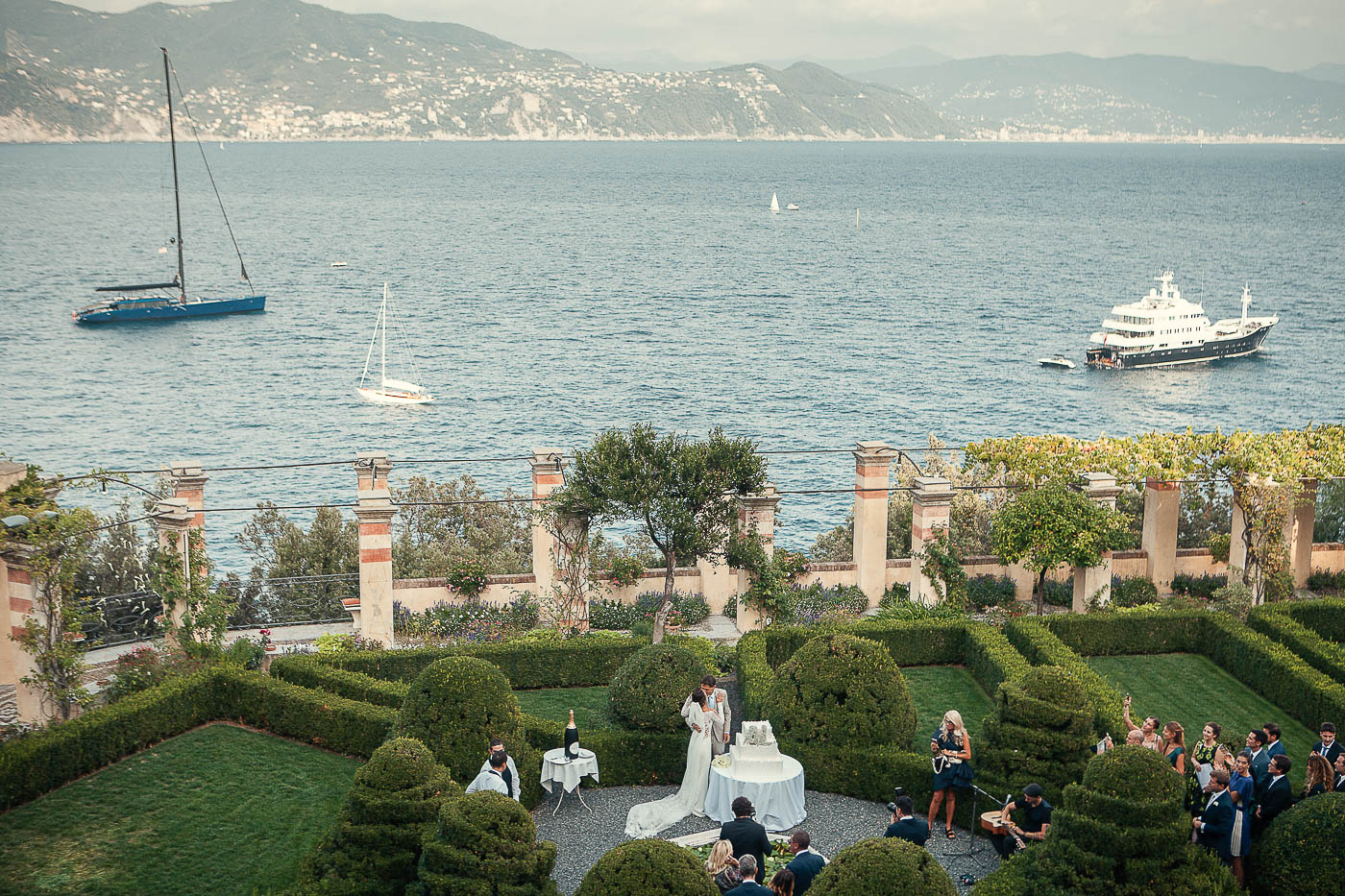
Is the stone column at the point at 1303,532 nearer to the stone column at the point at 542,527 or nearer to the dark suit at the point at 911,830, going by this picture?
the stone column at the point at 542,527

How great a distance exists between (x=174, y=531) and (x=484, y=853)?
1329 centimetres

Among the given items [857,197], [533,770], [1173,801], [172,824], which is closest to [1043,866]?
[1173,801]

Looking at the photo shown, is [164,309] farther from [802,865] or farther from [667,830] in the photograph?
[802,865]

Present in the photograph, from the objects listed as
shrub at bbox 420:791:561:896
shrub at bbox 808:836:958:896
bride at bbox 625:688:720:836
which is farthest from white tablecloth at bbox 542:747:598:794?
shrub at bbox 808:836:958:896

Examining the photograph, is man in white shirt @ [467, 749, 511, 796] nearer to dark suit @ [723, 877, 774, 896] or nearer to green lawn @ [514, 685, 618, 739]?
dark suit @ [723, 877, 774, 896]

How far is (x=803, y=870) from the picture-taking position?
48.1ft

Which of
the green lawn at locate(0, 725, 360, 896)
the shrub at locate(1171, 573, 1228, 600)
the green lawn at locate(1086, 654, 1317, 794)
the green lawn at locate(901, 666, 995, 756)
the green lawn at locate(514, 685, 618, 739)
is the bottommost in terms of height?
the green lawn at locate(514, 685, 618, 739)

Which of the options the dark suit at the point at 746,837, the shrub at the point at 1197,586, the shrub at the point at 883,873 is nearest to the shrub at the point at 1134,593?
the shrub at the point at 1197,586

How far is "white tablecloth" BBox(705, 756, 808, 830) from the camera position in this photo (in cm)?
1841

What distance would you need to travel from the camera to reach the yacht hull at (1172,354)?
8175 cm

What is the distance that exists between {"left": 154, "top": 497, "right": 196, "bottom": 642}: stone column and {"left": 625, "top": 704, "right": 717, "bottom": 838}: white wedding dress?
36.5 ft

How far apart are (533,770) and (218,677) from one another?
23.7 ft

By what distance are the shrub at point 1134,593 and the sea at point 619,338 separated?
915 centimetres

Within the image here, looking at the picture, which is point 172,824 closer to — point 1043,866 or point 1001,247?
point 1043,866
